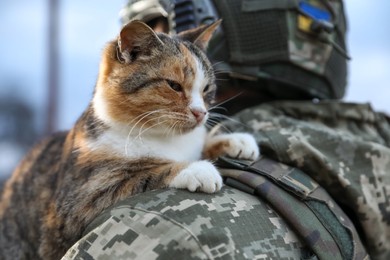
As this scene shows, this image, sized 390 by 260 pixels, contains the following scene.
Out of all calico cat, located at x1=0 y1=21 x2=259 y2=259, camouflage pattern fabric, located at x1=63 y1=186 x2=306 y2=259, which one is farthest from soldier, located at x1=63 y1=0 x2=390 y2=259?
calico cat, located at x1=0 y1=21 x2=259 y2=259

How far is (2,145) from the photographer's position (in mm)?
6160

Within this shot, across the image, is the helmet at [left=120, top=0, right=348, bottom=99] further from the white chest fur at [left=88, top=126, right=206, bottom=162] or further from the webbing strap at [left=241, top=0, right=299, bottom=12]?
the white chest fur at [left=88, top=126, right=206, bottom=162]

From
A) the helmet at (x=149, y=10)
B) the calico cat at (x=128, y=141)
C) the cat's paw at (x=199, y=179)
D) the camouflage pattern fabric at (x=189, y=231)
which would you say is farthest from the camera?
the helmet at (x=149, y=10)

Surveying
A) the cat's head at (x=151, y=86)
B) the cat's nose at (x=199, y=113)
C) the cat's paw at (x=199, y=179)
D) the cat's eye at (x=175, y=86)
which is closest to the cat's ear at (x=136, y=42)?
the cat's head at (x=151, y=86)

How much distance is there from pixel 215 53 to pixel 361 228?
939 mm

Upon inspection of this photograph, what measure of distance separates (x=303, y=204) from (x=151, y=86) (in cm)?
64

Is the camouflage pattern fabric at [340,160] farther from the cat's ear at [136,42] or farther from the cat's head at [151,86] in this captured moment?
the cat's ear at [136,42]

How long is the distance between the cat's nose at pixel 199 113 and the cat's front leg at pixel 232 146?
0.50 feet

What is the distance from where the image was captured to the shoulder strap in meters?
1.54

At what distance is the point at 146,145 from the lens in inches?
72.5

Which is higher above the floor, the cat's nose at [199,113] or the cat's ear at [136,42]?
the cat's ear at [136,42]

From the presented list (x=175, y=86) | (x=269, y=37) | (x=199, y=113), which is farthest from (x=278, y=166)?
(x=269, y=37)

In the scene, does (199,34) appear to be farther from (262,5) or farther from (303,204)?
(303,204)

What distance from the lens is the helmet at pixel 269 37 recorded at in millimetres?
2246
